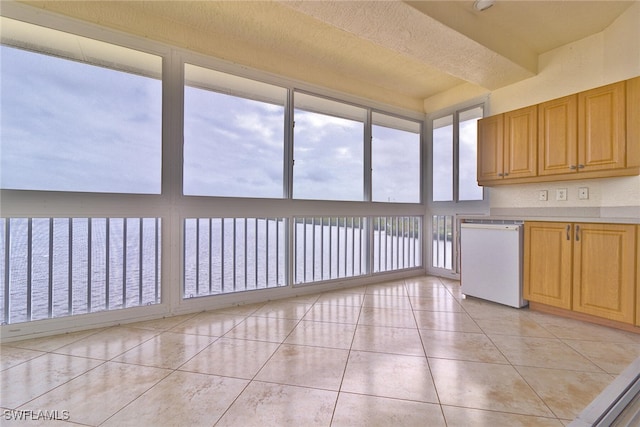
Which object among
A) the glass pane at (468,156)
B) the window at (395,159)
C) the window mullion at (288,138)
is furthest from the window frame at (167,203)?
the glass pane at (468,156)

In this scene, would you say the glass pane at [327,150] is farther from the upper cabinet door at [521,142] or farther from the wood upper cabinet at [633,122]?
the wood upper cabinet at [633,122]

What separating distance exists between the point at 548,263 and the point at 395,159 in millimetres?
2215

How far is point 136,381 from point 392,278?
315cm

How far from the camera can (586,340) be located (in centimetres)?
201

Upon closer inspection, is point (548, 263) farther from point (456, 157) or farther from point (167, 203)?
point (167, 203)

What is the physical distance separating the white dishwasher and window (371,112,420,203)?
3.75ft

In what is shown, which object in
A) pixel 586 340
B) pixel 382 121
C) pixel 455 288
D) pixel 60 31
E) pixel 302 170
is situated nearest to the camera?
pixel 586 340

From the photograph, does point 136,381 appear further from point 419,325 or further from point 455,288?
point 455,288

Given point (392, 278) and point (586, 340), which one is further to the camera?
point (392, 278)

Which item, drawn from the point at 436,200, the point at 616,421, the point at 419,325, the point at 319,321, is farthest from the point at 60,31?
the point at 436,200

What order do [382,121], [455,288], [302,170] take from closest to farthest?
[302,170], [455,288], [382,121]

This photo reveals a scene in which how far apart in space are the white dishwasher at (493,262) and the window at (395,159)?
114 centimetres

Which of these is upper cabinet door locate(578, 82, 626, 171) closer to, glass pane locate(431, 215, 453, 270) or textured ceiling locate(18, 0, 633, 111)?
textured ceiling locate(18, 0, 633, 111)

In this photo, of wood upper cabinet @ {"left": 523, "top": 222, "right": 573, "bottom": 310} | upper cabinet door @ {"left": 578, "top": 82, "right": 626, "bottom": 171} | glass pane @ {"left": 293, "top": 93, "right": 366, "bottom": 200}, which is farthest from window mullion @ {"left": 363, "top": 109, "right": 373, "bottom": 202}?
upper cabinet door @ {"left": 578, "top": 82, "right": 626, "bottom": 171}
